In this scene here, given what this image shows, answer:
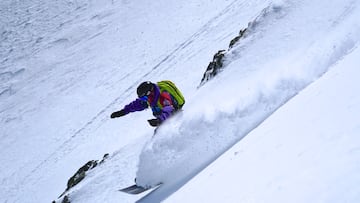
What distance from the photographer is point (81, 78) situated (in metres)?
22.2

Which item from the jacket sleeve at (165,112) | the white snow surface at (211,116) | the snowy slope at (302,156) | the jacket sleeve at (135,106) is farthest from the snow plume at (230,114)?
the jacket sleeve at (135,106)

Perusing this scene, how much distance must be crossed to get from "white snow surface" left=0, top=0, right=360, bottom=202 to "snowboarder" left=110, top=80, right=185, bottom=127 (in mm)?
167

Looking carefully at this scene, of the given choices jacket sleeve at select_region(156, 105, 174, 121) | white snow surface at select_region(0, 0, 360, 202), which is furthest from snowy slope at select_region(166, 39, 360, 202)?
jacket sleeve at select_region(156, 105, 174, 121)

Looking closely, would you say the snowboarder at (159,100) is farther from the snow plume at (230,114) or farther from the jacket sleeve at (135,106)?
the snow plume at (230,114)

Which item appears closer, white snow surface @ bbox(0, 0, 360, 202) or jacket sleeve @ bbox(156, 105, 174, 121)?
white snow surface @ bbox(0, 0, 360, 202)

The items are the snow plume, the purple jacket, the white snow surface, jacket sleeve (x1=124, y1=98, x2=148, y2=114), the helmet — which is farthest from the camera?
jacket sleeve (x1=124, y1=98, x2=148, y2=114)

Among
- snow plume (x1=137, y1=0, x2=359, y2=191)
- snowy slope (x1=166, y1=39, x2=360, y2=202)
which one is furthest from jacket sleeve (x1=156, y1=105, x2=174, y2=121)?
snowy slope (x1=166, y1=39, x2=360, y2=202)

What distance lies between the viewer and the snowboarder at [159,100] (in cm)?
641

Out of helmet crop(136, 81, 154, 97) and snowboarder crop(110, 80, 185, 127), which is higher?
helmet crop(136, 81, 154, 97)

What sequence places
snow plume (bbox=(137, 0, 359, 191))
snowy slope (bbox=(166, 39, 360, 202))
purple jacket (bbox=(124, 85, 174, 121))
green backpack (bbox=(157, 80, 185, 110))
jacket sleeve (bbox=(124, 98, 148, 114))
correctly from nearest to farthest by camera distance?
snowy slope (bbox=(166, 39, 360, 202)), snow plume (bbox=(137, 0, 359, 191)), purple jacket (bbox=(124, 85, 174, 121)), green backpack (bbox=(157, 80, 185, 110)), jacket sleeve (bbox=(124, 98, 148, 114))

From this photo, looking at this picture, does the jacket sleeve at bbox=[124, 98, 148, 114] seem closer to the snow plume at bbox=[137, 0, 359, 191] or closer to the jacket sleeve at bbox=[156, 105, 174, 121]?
the jacket sleeve at bbox=[156, 105, 174, 121]

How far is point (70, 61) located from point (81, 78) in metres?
3.20

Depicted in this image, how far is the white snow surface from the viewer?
3846 mm

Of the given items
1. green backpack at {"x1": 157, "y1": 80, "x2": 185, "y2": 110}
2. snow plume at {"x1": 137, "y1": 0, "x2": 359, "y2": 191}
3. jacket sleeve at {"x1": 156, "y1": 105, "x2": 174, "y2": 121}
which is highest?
green backpack at {"x1": 157, "y1": 80, "x2": 185, "y2": 110}
